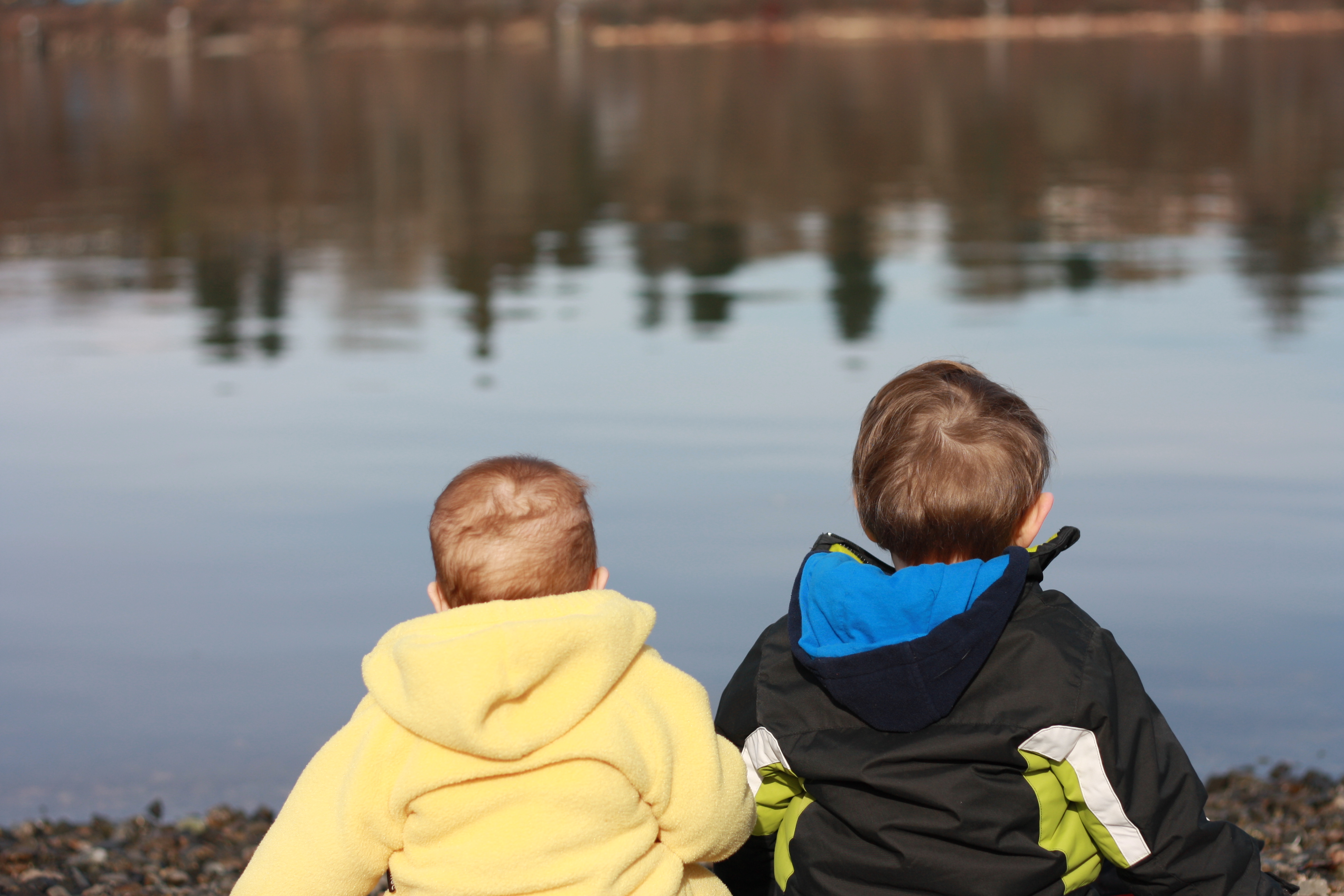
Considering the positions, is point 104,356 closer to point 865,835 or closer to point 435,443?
point 435,443

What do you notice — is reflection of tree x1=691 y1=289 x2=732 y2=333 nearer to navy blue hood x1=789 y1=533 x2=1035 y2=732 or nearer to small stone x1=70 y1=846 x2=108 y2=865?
small stone x1=70 y1=846 x2=108 y2=865

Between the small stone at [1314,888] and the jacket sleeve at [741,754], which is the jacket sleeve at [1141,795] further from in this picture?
the small stone at [1314,888]

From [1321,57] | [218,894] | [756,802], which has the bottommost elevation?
[218,894]

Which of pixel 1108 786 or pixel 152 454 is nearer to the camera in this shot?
pixel 1108 786

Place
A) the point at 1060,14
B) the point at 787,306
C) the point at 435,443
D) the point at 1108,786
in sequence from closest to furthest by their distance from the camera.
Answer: the point at 1108,786 < the point at 435,443 < the point at 787,306 < the point at 1060,14

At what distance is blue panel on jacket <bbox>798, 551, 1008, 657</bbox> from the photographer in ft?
7.69

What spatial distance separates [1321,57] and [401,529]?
51.7 meters

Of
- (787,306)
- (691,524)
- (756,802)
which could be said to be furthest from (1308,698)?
(787,306)

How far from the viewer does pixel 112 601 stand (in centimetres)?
609

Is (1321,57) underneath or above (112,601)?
above

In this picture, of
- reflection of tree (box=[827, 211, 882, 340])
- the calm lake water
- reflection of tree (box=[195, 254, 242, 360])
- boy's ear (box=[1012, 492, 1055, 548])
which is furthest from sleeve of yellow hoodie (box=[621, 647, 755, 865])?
reflection of tree (box=[195, 254, 242, 360])

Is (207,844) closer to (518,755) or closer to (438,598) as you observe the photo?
(438,598)

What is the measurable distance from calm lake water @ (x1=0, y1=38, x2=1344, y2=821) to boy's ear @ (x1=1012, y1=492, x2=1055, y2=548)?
2410 millimetres

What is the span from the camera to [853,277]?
504 inches
